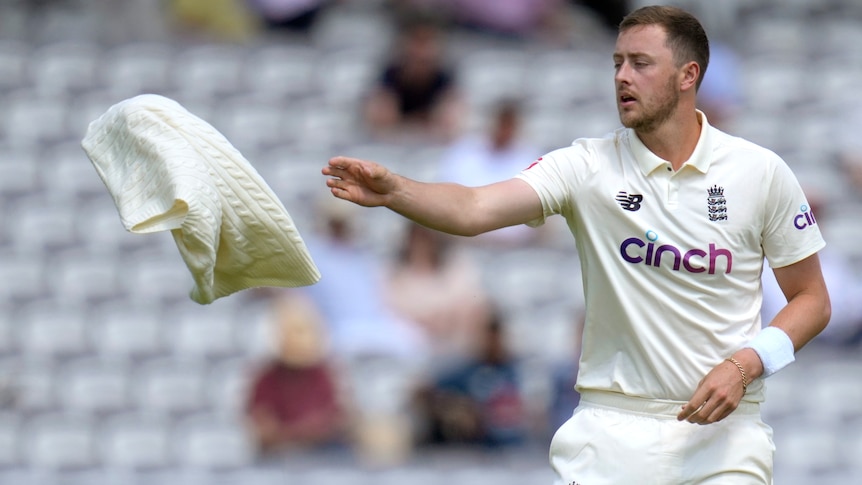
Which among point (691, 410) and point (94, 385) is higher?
point (691, 410)

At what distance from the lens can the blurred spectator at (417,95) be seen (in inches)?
369

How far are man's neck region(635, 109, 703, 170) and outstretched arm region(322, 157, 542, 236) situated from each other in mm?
366

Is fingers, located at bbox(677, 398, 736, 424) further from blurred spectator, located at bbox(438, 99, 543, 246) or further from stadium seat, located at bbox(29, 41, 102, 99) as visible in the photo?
stadium seat, located at bbox(29, 41, 102, 99)

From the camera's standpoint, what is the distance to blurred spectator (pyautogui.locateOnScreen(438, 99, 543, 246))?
28.6 ft

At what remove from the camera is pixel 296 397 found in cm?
749

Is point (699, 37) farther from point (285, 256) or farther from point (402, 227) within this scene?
point (402, 227)

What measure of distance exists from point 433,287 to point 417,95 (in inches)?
71.7

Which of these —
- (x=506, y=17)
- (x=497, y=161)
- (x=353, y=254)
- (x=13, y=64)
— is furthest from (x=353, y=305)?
(x=13, y=64)

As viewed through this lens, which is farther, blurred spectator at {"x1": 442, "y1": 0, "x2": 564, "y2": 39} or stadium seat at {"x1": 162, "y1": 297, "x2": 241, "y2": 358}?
blurred spectator at {"x1": 442, "y1": 0, "x2": 564, "y2": 39}

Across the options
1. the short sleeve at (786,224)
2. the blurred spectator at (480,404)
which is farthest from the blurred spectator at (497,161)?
the short sleeve at (786,224)

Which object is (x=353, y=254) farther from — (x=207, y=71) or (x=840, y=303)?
(x=840, y=303)

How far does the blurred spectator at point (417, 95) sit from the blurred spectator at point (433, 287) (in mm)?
1398

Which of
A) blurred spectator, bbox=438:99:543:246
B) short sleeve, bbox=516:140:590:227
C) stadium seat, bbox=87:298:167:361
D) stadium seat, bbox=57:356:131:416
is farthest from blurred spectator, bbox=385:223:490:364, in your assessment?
short sleeve, bbox=516:140:590:227

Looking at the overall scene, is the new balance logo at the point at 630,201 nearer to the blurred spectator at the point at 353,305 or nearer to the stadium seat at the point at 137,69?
the blurred spectator at the point at 353,305
